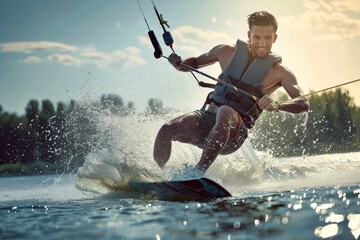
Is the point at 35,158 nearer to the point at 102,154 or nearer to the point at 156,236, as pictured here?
the point at 102,154

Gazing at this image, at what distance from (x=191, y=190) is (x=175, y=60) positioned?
198cm

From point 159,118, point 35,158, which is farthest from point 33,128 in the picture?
point 159,118

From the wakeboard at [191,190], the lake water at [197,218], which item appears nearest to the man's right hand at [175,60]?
the wakeboard at [191,190]

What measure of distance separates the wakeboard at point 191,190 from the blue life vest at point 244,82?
129 cm

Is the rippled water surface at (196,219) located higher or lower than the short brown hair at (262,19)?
lower

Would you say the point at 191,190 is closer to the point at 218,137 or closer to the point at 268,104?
the point at 218,137

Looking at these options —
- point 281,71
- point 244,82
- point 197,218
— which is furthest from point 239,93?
point 197,218

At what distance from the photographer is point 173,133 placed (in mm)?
7195

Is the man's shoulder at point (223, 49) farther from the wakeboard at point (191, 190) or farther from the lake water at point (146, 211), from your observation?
the wakeboard at point (191, 190)

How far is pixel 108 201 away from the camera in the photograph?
600cm

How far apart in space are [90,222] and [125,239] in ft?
2.72

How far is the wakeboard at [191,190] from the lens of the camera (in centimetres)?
618

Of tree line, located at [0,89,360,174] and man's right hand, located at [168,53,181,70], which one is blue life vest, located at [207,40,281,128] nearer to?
man's right hand, located at [168,53,181,70]

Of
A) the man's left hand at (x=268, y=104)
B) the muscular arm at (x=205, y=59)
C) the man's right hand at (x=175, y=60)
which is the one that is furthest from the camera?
the muscular arm at (x=205, y=59)
